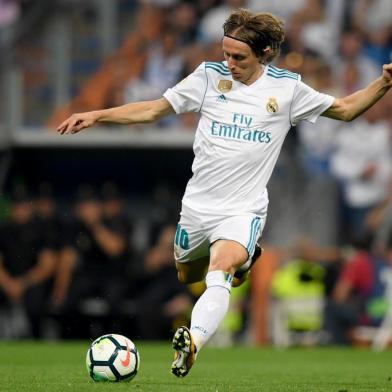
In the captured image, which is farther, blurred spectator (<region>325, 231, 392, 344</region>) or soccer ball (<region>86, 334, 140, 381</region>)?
blurred spectator (<region>325, 231, 392, 344</region>)

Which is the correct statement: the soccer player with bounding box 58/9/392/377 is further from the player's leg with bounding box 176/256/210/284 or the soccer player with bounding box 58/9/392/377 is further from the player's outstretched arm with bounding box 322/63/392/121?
the player's leg with bounding box 176/256/210/284

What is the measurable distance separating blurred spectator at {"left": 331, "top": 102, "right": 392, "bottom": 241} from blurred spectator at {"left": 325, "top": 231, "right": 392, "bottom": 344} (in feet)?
1.80

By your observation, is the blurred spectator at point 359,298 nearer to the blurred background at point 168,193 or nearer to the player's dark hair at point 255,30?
the blurred background at point 168,193

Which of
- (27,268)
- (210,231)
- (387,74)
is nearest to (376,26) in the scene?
(27,268)

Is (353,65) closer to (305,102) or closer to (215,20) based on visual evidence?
(215,20)

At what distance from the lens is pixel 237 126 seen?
7.94m

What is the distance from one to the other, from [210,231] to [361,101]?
132 centimetres

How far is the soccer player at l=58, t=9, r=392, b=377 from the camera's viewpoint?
7.84 m

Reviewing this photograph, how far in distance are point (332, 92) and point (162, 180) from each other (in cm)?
375

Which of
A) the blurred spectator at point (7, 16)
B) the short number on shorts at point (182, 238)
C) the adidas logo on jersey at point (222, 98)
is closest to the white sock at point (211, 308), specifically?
the short number on shorts at point (182, 238)

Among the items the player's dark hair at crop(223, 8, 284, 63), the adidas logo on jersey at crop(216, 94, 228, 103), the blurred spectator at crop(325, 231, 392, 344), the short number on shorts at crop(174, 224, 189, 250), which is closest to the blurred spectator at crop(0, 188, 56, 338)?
the blurred spectator at crop(325, 231, 392, 344)

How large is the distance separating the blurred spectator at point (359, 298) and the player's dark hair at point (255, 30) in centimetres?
820

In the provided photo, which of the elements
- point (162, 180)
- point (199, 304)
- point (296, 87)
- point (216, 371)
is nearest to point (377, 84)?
point (296, 87)

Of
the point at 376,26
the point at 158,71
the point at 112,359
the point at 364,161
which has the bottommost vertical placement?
the point at 364,161
